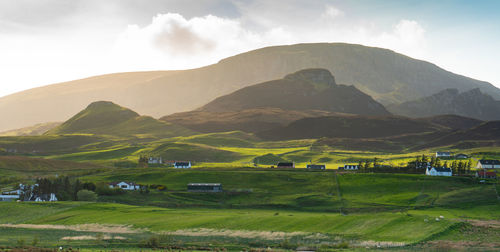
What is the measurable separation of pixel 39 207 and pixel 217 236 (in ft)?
173

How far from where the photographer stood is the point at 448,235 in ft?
222

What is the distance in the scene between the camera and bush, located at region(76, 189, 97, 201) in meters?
120

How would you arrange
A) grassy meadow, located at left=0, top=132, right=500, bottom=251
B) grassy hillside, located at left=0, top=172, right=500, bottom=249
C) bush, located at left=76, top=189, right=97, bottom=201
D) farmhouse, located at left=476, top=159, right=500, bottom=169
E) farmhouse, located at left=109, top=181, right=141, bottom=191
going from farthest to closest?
farmhouse, located at left=476, top=159, right=500, bottom=169 → farmhouse, located at left=109, top=181, right=141, bottom=191 → bush, located at left=76, top=189, right=97, bottom=201 → grassy hillside, located at left=0, top=172, right=500, bottom=249 → grassy meadow, located at left=0, top=132, right=500, bottom=251

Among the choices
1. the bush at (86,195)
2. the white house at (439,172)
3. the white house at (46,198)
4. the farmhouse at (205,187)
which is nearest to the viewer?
the bush at (86,195)

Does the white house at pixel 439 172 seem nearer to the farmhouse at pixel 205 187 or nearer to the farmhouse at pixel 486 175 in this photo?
the farmhouse at pixel 486 175

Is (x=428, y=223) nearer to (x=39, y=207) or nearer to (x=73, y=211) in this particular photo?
(x=73, y=211)

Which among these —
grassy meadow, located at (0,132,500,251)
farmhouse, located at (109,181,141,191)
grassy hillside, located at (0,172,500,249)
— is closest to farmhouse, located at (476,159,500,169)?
grassy meadow, located at (0,132,500,251)

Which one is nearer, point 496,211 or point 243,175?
point 496,211

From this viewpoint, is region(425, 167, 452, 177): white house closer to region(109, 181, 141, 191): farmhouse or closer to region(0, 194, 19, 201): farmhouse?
region(109, 181, 141, 191): farmhouse

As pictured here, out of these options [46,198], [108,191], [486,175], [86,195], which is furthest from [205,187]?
[486,175]

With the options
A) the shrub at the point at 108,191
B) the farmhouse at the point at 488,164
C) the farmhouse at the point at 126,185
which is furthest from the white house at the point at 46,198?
the farmhouse at the point at 488,164

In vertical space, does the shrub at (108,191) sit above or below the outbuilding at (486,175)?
below

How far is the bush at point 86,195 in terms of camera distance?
119625mm

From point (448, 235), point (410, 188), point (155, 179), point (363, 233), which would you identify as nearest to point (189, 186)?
point (155, 179)
